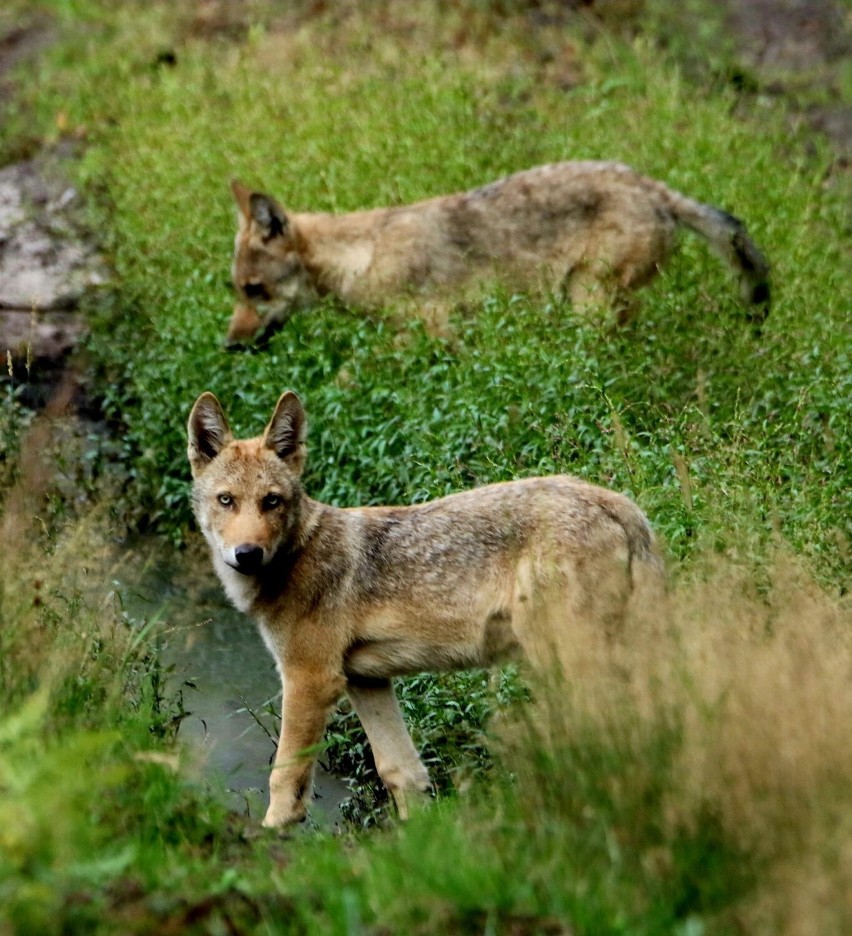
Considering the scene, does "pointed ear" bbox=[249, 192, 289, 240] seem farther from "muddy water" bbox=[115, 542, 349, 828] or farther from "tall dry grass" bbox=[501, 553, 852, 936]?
"tall dry grass" bbox=[501, 553, 852, 936]

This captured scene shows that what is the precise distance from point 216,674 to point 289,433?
232 centimetres

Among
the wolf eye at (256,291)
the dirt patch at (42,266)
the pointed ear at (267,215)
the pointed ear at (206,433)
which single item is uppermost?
the pointed ear at (206,433)

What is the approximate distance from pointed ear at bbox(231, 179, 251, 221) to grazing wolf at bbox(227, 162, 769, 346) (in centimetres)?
1

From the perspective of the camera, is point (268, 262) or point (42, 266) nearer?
point (268, 262)

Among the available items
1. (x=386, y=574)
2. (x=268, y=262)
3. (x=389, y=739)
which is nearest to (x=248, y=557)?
(x=386, y=574)

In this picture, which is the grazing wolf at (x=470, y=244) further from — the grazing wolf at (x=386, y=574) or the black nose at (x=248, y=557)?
the black nose at (x=248, y=557)

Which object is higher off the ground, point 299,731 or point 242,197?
point 299,731

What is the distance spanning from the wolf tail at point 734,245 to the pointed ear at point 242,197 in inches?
126

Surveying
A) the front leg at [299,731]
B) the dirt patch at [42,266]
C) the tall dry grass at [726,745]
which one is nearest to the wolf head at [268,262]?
the dirt patch at [42,266]

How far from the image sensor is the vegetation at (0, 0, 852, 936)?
172 inches

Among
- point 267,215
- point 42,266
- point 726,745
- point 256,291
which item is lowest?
point 42,266

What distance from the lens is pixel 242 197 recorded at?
1181 cm

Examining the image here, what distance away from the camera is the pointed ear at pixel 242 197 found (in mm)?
11766

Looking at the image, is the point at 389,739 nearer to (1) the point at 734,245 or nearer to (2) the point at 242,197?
(1) the point at 734,245
